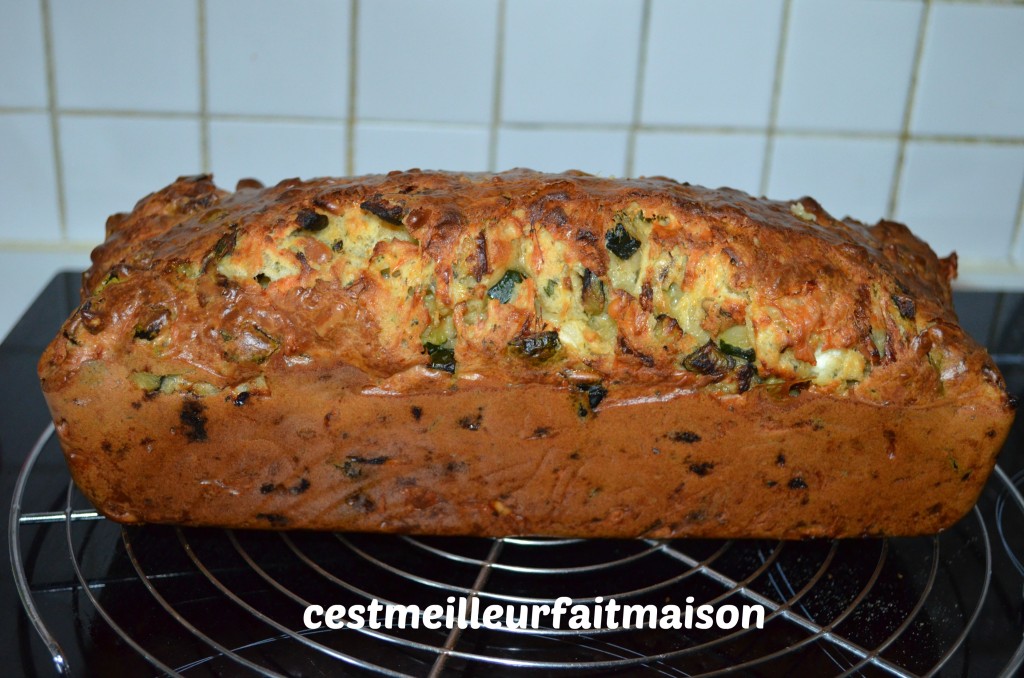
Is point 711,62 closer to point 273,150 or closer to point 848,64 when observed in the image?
point 848,64

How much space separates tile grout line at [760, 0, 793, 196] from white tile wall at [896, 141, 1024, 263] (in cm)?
31

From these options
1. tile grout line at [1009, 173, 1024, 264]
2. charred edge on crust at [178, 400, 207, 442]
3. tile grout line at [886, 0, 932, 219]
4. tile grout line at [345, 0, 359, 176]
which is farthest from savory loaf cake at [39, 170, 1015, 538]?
tile grout line at [1009, 173, 1024, 264]

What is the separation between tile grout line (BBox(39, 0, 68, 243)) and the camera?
175 cm

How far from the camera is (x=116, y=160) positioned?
1.87 m

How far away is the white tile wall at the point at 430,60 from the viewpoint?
5.80 ft

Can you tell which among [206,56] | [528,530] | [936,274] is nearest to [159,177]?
[206,56]

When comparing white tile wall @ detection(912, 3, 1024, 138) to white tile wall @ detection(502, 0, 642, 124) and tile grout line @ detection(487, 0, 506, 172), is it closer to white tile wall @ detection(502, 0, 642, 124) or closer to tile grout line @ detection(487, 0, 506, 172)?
white tile wall @ detection(502, 0, 642, 124)

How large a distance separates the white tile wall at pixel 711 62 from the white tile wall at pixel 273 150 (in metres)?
0.66

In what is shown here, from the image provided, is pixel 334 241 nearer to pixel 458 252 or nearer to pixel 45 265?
pixel 458 252

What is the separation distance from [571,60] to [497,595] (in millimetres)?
1114

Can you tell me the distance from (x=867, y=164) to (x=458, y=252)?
1204 millimetres

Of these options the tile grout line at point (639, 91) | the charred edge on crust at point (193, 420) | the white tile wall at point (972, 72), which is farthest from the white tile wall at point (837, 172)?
the charred edge on crust at point (193, 420)

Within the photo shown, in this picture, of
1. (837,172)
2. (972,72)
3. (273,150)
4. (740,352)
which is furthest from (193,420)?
(972,72)

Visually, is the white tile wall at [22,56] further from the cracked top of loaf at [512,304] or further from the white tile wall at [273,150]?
the cracked top of loaf at [512,304]
